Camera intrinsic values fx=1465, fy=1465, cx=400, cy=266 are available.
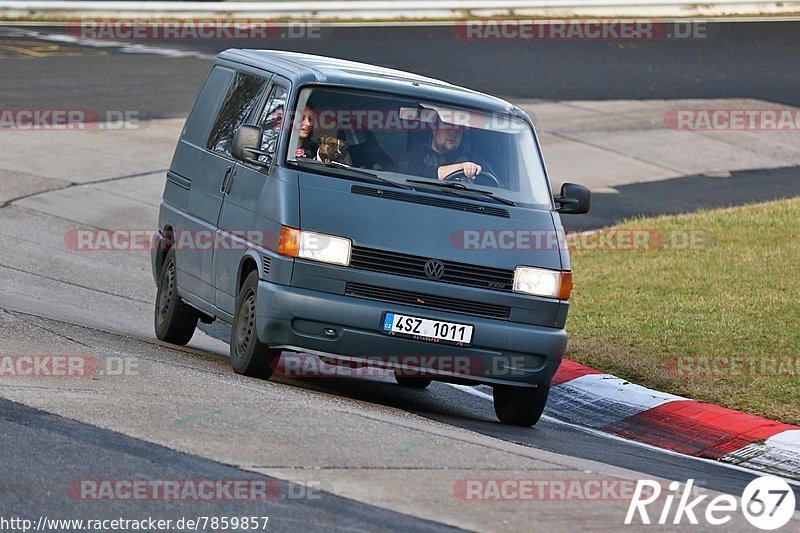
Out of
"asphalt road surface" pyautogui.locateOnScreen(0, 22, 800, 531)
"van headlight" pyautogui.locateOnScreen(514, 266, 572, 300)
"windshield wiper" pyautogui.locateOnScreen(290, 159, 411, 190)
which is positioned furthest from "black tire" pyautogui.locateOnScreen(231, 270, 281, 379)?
"van headlight" pyautogui.locateOnScreen(514, 266, 572, 300)

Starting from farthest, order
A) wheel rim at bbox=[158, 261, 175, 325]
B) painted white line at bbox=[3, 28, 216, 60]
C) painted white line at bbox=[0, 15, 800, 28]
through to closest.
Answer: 1. painted white line at bbox=[0, 15, 800, 28]
2. painted white line at bbox=[3, 28, 216, 60]
3. wheel rim at bbox=[158, 261, 175, 325]

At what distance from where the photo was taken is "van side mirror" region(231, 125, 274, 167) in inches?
364

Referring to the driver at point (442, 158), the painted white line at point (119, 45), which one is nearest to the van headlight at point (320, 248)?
the driver at point (442, 158)

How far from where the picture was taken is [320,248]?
28.3 ft

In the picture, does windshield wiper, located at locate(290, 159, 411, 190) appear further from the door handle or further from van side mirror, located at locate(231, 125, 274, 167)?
the door handle

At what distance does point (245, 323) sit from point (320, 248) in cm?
84

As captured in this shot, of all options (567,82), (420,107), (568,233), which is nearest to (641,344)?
(420,107)

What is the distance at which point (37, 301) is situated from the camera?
1198 centimetres

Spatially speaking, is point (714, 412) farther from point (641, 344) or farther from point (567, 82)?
point (567, 82)

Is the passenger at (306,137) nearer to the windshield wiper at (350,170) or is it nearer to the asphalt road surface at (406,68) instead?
the windshield wiper at (350,170)

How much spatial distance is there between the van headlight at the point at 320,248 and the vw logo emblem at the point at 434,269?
48cm

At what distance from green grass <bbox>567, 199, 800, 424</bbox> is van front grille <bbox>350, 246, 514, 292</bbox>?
2.27m

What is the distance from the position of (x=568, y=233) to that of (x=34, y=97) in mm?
10081

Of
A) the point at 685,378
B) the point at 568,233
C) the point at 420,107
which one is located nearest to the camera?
the point at 420,107
